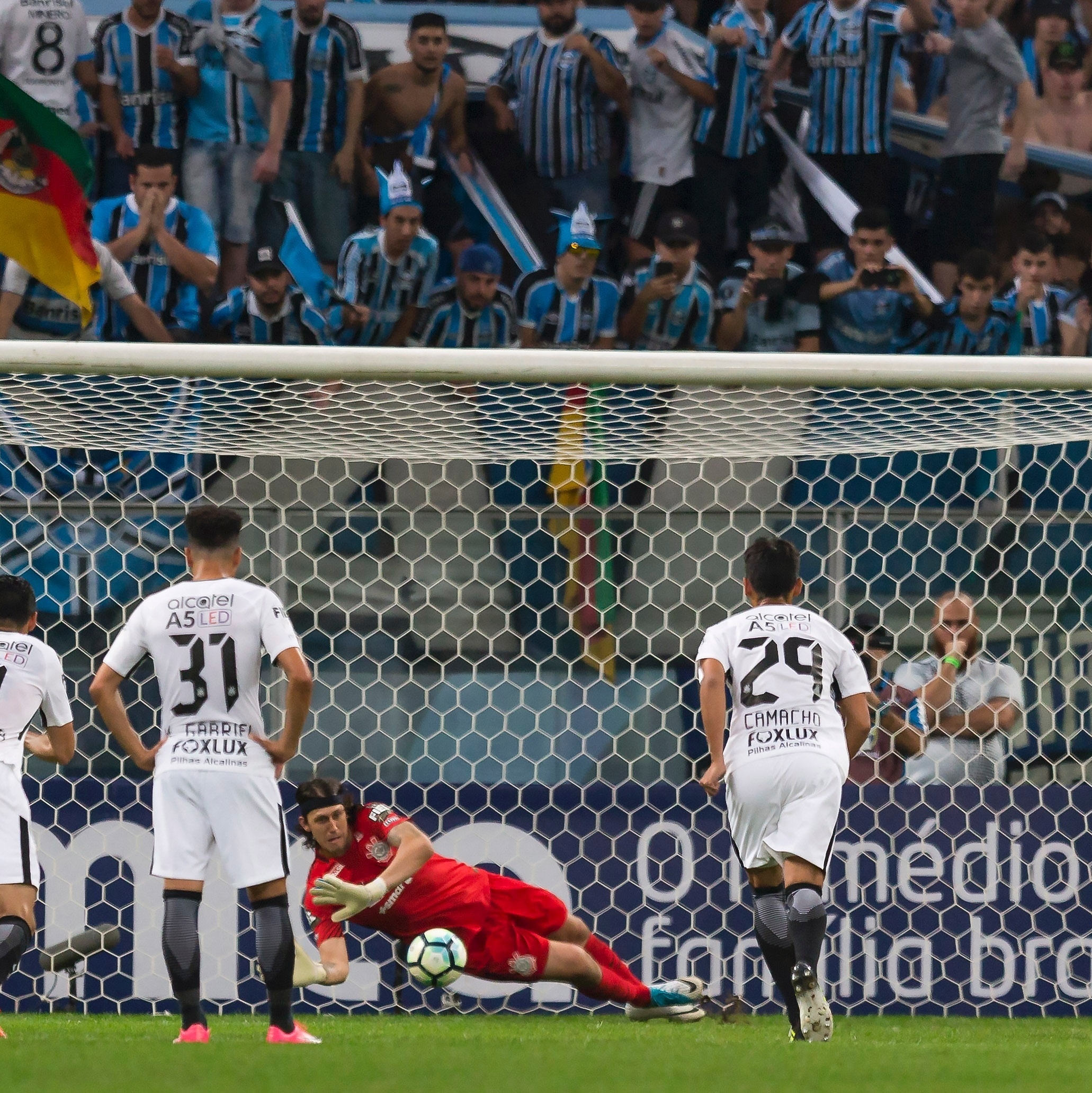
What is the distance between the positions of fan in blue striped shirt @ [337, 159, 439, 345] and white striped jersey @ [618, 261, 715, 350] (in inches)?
44.1

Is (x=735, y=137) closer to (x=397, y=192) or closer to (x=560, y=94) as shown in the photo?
(x=560, y=94)

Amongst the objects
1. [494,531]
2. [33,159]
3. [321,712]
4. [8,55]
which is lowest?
[321,712]

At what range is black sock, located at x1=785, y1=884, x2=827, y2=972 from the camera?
188 inches

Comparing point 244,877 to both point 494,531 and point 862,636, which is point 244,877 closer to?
point 494,531

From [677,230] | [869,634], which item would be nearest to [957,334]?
[677,230]

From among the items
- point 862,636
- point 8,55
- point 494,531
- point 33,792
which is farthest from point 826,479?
point 8,55

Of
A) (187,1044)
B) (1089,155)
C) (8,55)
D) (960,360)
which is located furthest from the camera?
(1089,155)

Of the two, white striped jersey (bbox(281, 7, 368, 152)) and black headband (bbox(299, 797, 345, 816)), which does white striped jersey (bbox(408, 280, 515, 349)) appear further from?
black headband (bbox(299, 797, 345, 816))

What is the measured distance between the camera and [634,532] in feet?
22.1

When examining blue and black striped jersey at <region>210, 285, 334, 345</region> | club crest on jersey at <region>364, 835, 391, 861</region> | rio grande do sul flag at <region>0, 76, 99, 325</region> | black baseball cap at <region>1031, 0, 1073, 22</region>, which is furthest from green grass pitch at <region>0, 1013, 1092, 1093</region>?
black baseball cap at <region>1031, 0, 1073, 22</region>

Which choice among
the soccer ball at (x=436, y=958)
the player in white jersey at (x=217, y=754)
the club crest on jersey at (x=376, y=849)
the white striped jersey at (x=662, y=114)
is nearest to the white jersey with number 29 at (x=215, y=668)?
the player in white jersey at (x=217, y=754)

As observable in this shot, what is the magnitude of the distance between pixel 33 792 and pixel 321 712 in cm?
115

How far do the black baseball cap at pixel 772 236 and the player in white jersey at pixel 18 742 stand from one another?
4.59 metres

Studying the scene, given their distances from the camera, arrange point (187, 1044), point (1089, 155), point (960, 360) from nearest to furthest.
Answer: point (187, 1044) < point (960, 360) < point (1089, 155)
